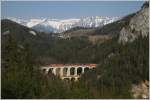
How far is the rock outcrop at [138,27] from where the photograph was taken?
6494cm

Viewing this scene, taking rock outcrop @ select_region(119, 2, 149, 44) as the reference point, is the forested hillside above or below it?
below

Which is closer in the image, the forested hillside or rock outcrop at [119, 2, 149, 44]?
the forested hillside

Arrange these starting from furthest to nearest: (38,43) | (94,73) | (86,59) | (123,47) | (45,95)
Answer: (38,43) < (86,59) < (123,47) < (94,73) < (45,95)

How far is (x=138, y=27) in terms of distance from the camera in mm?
68250

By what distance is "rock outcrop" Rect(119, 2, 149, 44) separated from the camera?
64.9 metres

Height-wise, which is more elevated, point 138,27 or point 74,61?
point 138,27

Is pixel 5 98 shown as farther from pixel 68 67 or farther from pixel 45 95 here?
pixel 68 67

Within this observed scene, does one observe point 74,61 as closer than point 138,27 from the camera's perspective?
No

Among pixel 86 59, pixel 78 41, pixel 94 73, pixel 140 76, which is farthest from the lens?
pixel 78 41

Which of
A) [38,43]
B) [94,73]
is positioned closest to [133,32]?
[94,73]

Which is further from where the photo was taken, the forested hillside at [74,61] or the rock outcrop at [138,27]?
the rock outcrop at [138,27]

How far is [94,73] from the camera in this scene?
57250 mm

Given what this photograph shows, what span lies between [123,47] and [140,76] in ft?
54.6

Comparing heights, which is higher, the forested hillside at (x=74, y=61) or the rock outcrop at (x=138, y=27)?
the rock outcrop at (x=138, y=27)
